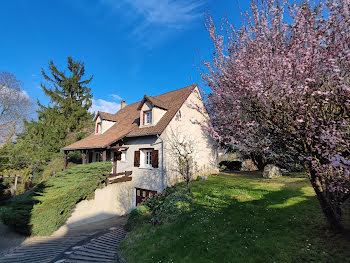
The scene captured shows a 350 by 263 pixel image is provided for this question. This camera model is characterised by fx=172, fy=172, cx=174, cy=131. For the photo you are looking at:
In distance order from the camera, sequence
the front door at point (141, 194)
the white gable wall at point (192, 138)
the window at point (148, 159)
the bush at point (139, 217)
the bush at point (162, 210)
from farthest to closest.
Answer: the window at point (148, 159) < the front door at point (141, 194) < the white gable wall at point (192, 138) < the bush at point (139, 217) < the bush at point (162, 210)

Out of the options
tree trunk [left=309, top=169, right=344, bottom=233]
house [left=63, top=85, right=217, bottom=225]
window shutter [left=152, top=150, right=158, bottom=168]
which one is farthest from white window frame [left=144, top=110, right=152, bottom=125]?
tree trunk [left=309, top=169, right=344, bottom=233]

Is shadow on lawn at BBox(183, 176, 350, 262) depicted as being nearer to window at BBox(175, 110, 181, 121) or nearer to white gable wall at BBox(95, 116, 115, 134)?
window at BBox(175, 110, 181, 121)

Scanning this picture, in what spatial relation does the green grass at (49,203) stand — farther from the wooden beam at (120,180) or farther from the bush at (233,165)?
the bush at (233,165)

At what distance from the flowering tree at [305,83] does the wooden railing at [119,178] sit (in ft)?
36.3

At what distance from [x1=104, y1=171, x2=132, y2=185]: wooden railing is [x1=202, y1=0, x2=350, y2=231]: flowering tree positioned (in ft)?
36.3

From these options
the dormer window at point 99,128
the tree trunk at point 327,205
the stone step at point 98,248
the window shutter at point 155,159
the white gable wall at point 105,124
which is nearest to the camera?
the tree trunk at point 327,205

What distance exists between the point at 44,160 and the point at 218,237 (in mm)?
22616

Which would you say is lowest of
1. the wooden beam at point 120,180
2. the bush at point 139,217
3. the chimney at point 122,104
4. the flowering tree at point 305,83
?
the bush at point 139,217

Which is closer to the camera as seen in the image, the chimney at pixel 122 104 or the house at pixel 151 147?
the house at pixel 151 147

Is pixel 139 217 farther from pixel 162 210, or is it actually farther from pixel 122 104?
pixel 122 104

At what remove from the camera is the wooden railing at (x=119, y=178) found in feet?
43.0

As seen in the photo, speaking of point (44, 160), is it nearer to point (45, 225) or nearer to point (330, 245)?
point (45, 225)

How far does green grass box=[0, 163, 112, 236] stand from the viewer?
916cm

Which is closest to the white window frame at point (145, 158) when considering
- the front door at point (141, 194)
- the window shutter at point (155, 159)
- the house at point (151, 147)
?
the house at point (151, 147)
